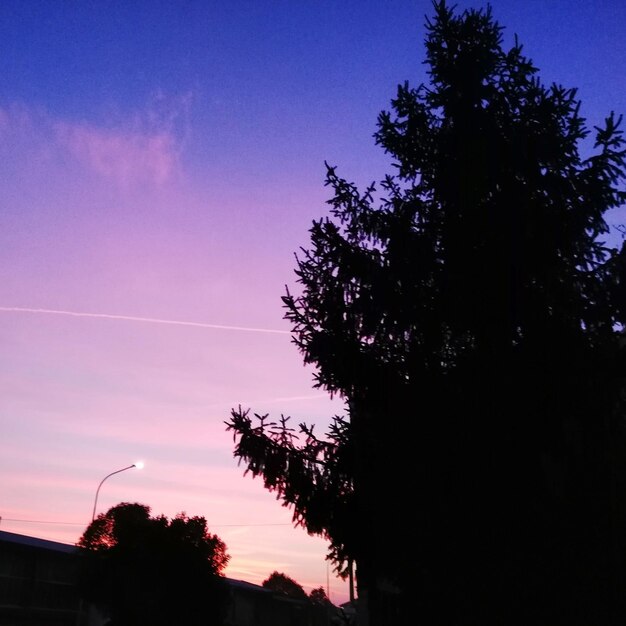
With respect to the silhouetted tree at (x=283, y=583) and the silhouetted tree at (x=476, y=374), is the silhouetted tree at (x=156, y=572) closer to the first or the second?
the silhouetted tree at (x=476, y=374)

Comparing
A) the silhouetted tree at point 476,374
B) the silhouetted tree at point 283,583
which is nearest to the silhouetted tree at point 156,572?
the silhouetted tree at point 476,374

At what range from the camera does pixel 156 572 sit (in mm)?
26984

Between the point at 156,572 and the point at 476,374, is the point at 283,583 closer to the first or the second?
the point at 156,572

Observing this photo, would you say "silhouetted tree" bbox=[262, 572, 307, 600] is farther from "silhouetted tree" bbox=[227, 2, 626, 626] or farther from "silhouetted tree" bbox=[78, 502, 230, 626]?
"silhouetted tree" bbox=[227, 2, 626, 626]

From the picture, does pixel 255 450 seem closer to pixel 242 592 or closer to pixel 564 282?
pixel 564 282

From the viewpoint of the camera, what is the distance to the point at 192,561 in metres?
27.6

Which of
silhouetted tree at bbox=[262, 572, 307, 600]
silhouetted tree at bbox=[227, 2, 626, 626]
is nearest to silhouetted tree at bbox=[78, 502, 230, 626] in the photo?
silhouetted tree at bbox=[227, 2, 626, 626]

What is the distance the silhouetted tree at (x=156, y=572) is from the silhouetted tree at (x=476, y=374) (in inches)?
661

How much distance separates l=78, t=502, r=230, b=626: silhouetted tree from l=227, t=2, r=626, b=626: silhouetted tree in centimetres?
1679

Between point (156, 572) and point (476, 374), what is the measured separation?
20286 mm

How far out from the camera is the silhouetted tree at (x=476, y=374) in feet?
32.4

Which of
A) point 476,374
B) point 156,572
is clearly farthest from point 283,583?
point 476,374

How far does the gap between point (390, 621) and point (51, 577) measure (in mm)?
29607

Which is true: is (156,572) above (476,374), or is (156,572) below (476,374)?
below
